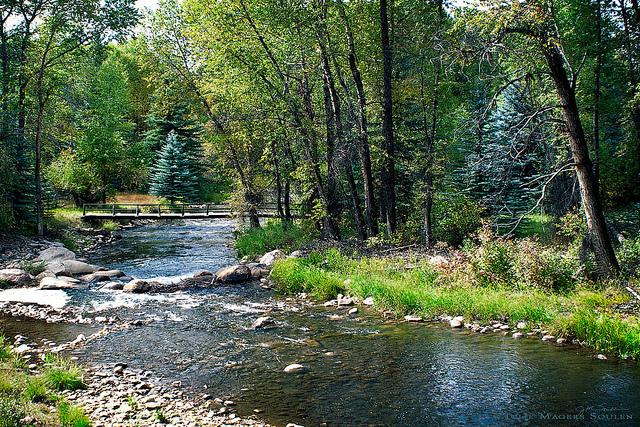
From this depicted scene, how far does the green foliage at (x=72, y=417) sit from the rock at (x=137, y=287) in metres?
8.47

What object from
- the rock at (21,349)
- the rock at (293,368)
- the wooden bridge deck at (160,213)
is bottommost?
the rock at (293,368)

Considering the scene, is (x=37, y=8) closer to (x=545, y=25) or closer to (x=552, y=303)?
(x=545, y=25)

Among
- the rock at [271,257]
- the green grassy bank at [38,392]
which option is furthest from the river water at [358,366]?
the rock at [271,257]

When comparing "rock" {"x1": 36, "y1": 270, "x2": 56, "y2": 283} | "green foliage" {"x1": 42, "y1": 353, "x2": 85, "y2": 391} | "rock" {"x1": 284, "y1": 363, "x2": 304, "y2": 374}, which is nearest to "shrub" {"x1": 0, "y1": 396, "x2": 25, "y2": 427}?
"green foliage" {"x1": 42, "y1": 353, "x2": 85, "y2": 391}

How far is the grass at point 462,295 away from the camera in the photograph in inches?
348

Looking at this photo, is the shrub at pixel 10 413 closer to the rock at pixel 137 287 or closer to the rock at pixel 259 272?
the rock at pixel 137 287

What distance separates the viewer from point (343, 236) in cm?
2123

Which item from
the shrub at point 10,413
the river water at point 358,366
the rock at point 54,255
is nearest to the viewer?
the shrub at point 10,413

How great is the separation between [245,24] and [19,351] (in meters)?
13.9

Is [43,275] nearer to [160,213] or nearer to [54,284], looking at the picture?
[54,284]

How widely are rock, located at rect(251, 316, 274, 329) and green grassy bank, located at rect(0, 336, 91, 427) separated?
12.0 feet

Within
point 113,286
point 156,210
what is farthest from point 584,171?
point 156,210

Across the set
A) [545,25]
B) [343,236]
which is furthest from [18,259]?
[545,25]

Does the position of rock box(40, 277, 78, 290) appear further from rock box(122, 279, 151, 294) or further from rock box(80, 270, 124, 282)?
rock box(122, 279, 151, 294)
